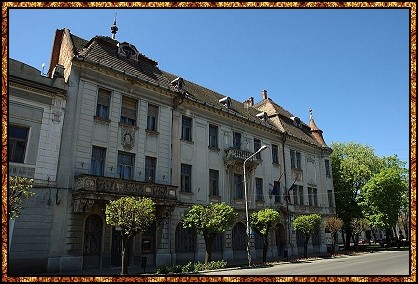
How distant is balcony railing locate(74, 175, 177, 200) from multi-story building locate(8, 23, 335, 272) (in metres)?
0.06

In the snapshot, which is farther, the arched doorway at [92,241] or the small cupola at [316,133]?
the small cupola at [316,133]

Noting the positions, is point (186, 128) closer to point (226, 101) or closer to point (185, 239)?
point (226, 101)

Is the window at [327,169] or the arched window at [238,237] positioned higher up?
the window at [327,169]

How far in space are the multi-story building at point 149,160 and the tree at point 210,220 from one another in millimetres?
1928

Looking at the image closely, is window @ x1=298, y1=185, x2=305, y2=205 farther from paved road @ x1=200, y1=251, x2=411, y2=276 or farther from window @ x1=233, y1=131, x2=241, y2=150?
paved road @ x1=200, y1=251, x2=411, y2=276

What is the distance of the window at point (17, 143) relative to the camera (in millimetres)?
16734

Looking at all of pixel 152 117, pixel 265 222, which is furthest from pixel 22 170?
pixel 265 222

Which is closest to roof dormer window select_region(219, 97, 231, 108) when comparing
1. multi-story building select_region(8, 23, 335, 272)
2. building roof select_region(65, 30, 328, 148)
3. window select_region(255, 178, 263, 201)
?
multi-story building select_region(8, 23, 335, 272)

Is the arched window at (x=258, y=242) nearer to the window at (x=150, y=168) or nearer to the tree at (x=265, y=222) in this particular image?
the tree at (x=265, y=222)

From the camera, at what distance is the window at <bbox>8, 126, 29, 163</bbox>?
16734 millimetres

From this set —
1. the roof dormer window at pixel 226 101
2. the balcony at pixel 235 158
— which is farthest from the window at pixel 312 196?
the roof dormer window at pixel 226 101

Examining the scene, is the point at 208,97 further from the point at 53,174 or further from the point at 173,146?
the point at 53,174

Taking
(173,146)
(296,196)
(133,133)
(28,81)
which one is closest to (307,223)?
(296,196)

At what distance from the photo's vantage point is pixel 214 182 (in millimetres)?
26625
